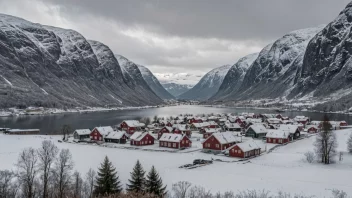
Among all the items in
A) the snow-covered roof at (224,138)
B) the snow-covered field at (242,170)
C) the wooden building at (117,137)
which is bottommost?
the snow-covered field at (242,170)

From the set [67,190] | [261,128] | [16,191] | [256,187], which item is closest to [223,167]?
[256,187]

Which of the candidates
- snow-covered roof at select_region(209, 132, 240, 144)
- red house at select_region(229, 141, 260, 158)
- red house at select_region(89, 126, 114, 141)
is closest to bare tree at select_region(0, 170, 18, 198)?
red house at select_region(229, 141, 260, 158)

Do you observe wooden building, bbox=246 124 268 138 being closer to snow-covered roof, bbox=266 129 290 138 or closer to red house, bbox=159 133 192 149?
snow-covered roof, bbox=266 129 290 138

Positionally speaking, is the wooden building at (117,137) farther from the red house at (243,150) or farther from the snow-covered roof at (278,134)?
the snow-covered roof at (278,134)

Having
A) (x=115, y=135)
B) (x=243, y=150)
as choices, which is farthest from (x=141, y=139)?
(x=243, y=150)

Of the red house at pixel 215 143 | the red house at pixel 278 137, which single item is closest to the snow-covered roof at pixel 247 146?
the red house at pixel 215 143

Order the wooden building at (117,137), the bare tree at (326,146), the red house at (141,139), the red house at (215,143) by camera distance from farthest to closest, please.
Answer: the wooden building at (117,137), the red house at (141,139), the red house at (215,143), the bare tree at (326,146)

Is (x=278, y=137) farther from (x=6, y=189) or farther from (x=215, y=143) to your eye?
(x=6, y=189)
